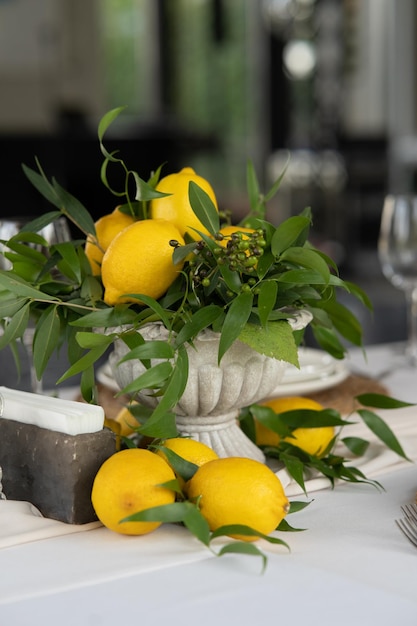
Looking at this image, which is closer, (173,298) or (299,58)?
(173,298)

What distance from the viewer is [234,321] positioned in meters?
0.69

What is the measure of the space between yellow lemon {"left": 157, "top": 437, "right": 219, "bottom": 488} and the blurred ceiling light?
554 cm

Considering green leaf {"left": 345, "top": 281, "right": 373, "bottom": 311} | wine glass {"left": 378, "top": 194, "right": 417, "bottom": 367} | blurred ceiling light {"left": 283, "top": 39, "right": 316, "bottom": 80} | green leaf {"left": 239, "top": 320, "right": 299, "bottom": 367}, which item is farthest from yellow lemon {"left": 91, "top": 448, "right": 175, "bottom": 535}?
blurred ceiling light {"left": 283, "top": 39, "right": 316, "bottom": 80}

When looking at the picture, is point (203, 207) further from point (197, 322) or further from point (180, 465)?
point (180, 465)

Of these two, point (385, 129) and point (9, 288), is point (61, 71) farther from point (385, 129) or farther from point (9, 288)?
point (9, 288)

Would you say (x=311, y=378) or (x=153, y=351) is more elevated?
(x=153, y=351)

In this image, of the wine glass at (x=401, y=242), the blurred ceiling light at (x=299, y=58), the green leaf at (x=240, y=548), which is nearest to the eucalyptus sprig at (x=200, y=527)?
the green leaf at (x=240, y=548)

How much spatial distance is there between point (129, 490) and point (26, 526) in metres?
0.09

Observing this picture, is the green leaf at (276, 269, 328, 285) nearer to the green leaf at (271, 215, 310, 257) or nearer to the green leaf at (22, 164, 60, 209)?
the green leaf at (271, 215, 310, 257)

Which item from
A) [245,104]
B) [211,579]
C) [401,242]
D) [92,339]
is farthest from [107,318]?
[245,104]

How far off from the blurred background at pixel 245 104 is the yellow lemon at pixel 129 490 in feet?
15.6

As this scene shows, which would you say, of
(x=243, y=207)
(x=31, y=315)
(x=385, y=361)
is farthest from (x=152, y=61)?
(x=31, y=315)

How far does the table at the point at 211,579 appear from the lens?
56 centimetres

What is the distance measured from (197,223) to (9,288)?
0.16 metres
